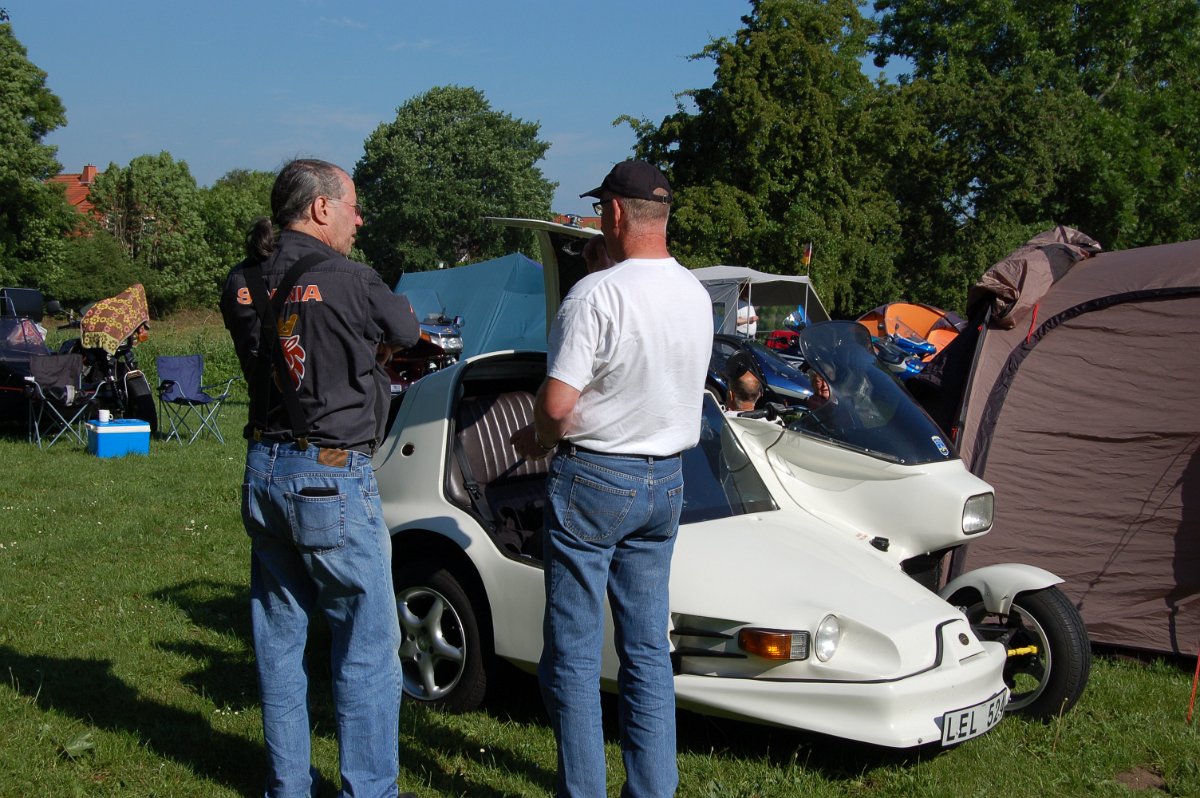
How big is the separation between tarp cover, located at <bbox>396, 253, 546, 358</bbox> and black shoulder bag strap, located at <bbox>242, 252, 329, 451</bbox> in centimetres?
1864

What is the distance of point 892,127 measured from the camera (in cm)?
3281

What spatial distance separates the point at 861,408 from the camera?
467 centimetres

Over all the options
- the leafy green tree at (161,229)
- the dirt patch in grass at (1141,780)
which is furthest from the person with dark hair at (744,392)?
the leafy green tree at (161,229)

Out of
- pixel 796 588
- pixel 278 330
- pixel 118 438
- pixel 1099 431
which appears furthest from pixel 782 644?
pixel 118 438

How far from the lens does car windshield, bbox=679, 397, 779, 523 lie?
417 centimetres

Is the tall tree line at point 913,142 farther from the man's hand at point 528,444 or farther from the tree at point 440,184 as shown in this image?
the man's hand at point 528,444

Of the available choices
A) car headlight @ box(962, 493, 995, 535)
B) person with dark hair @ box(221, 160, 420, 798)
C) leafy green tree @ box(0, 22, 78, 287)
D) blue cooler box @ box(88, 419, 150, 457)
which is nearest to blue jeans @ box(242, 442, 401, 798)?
person with dark hair @ box(221, 160, 420, 798)

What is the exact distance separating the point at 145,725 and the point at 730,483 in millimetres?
2532

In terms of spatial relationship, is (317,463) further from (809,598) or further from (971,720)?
(971,720)

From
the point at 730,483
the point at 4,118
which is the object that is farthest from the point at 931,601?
the point at 4,118

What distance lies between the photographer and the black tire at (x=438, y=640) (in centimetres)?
402

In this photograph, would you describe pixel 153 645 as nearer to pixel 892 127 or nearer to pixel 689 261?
pixel 689 261

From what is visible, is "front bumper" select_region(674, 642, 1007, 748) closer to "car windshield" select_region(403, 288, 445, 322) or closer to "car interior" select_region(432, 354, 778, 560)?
"car interior" select_region(432, 354, 778, 560)

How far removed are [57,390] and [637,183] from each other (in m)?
11.0
